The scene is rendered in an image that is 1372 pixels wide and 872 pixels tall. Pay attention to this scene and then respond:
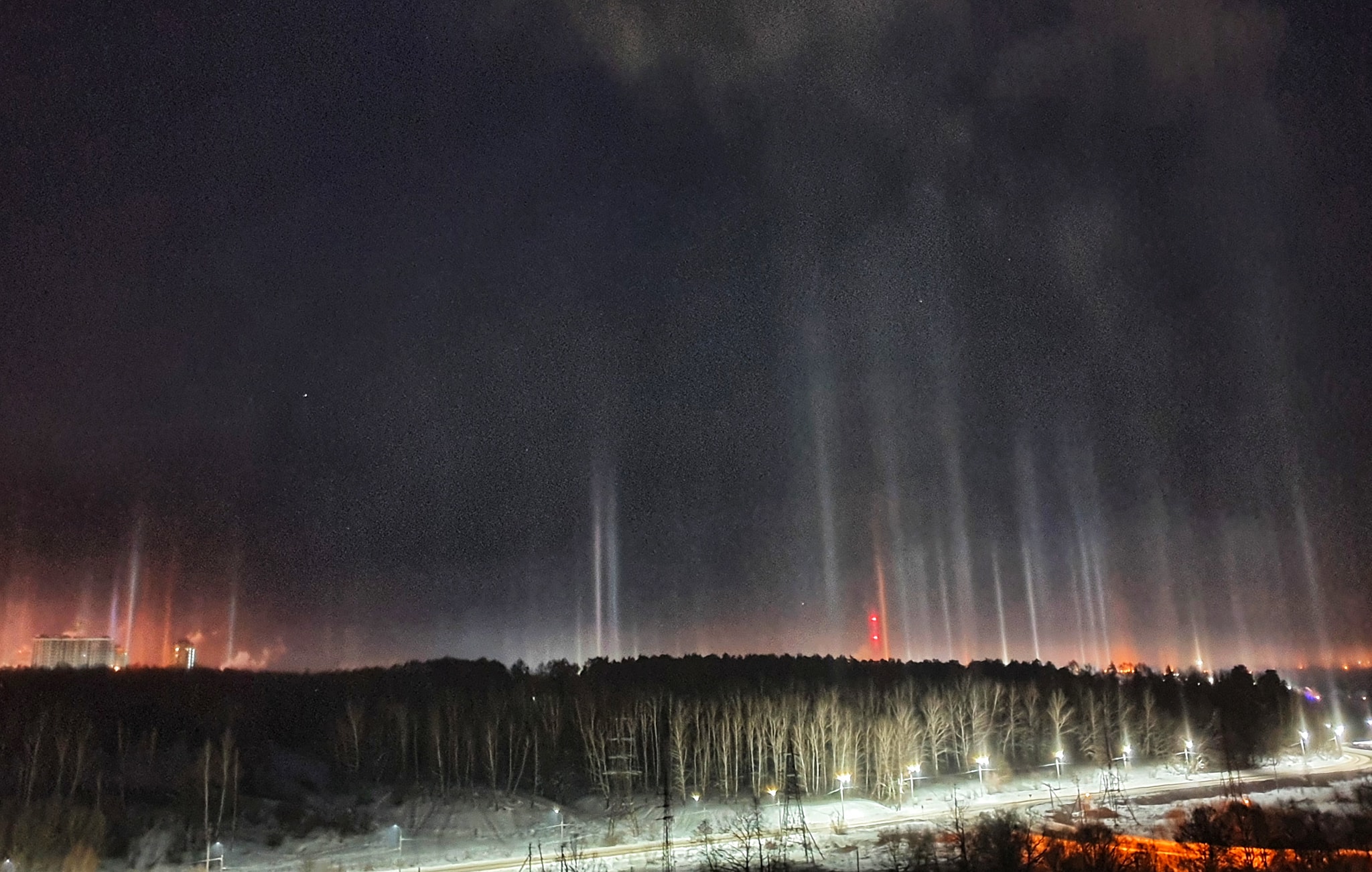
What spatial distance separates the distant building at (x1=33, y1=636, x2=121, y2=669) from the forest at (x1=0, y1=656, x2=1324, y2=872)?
106 feet

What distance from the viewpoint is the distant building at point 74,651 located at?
146625 millimetres

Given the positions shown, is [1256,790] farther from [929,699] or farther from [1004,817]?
[1004,817]

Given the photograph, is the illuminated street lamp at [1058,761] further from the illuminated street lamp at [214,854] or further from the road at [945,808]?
the illuminated street lamp at [214,854]

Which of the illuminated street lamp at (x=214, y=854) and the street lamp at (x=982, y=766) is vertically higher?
the street lamp at (x=982, y=766)

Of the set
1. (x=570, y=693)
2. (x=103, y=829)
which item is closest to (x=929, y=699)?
(x=570, y=693)

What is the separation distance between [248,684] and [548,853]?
7504 centimetres

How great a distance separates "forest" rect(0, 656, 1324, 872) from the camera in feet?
238

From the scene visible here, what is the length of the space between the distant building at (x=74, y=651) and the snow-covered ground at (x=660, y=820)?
97752mm

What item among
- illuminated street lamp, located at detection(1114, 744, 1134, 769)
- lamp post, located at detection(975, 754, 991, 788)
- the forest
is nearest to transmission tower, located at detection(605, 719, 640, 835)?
the forest

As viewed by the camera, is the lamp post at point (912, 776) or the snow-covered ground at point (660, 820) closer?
the snow-covered ground at point (660, 820)

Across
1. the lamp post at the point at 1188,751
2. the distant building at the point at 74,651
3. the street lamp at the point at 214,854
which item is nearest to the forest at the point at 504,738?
the lamp post at the point at 1188,751

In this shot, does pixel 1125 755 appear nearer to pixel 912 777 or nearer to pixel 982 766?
pixel 982 766

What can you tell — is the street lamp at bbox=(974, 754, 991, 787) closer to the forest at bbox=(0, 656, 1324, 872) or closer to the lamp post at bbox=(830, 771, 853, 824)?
the forest at bbox=(0, 656, 1324, 872)

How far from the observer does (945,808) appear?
74.1 meters
